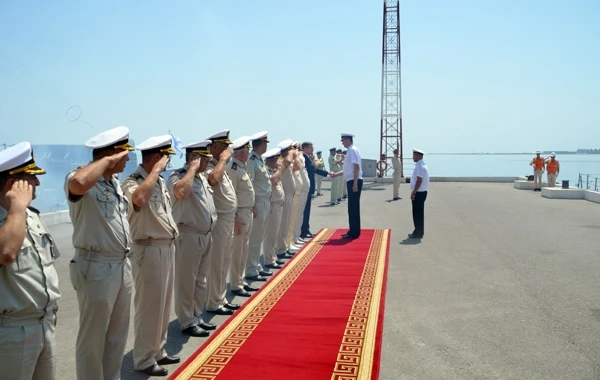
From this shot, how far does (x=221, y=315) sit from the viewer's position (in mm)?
5648

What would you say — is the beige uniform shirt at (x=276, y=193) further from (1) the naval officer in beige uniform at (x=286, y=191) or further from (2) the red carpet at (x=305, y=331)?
(2) the red carpet at (x=305, y=331)

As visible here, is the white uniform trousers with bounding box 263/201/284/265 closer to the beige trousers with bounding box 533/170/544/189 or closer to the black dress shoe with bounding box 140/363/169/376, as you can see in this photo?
the black dress shoe with bounding box 140/363/169/376

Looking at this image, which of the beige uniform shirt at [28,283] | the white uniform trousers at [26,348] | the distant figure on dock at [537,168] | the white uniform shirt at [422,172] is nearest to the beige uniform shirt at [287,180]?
the white uniform shirt at [422,172]

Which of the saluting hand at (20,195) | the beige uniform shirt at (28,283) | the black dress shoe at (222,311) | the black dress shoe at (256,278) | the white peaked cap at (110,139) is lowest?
the black dress shoe at (222,311)

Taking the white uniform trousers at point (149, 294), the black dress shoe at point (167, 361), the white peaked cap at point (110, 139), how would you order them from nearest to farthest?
the white peaked cap at point (110, 139) → the white uniform trousers at point (149, 294) → the black dress shoe at point (167, 361)

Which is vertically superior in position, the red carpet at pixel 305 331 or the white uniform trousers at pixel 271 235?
the white uniform trousers at pixel 271 235

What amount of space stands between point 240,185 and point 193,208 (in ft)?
4.81

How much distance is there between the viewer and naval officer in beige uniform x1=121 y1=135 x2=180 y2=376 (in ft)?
13.5

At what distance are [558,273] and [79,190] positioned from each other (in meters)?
6.56

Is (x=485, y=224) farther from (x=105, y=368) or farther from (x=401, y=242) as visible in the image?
(x=105, y=368)

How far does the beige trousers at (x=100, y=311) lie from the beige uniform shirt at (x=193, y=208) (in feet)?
4.59

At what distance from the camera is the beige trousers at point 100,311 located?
3.39 metres

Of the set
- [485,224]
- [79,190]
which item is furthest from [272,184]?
[485,224]

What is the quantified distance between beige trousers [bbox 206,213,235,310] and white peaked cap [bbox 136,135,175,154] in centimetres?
157
